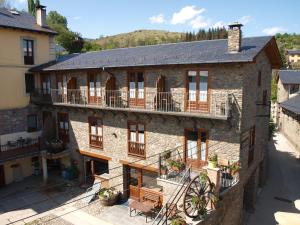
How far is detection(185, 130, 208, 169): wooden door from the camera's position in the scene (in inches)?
611

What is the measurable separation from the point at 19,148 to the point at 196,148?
1413 cm

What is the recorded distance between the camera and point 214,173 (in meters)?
12.9

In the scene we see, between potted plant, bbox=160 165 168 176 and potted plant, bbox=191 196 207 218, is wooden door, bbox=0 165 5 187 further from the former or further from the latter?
potted plant, bbox=191 196 207 218

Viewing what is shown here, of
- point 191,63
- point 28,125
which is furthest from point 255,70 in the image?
point 28,125

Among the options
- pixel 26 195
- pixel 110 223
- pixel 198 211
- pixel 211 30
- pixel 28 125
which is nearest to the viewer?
pixel 198 211

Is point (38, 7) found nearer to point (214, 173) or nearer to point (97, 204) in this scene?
point (97, 204)

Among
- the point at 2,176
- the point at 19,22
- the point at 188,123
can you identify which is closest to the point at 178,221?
the point at 188,123

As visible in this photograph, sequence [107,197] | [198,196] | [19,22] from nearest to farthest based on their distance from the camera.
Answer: [198,196]
[107,197]
[19,22]

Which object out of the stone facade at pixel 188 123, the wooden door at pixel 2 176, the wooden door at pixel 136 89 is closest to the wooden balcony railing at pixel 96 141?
the stone facade at pixel 188 123

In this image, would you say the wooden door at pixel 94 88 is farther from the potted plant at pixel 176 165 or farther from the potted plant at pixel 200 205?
the potted plant at pixel 200 205

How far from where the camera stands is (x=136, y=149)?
18.2 meters

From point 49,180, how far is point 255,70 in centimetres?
1791

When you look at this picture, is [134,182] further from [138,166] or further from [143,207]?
[143,207]

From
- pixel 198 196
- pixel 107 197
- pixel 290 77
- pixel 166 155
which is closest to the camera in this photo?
pixel 198 196
